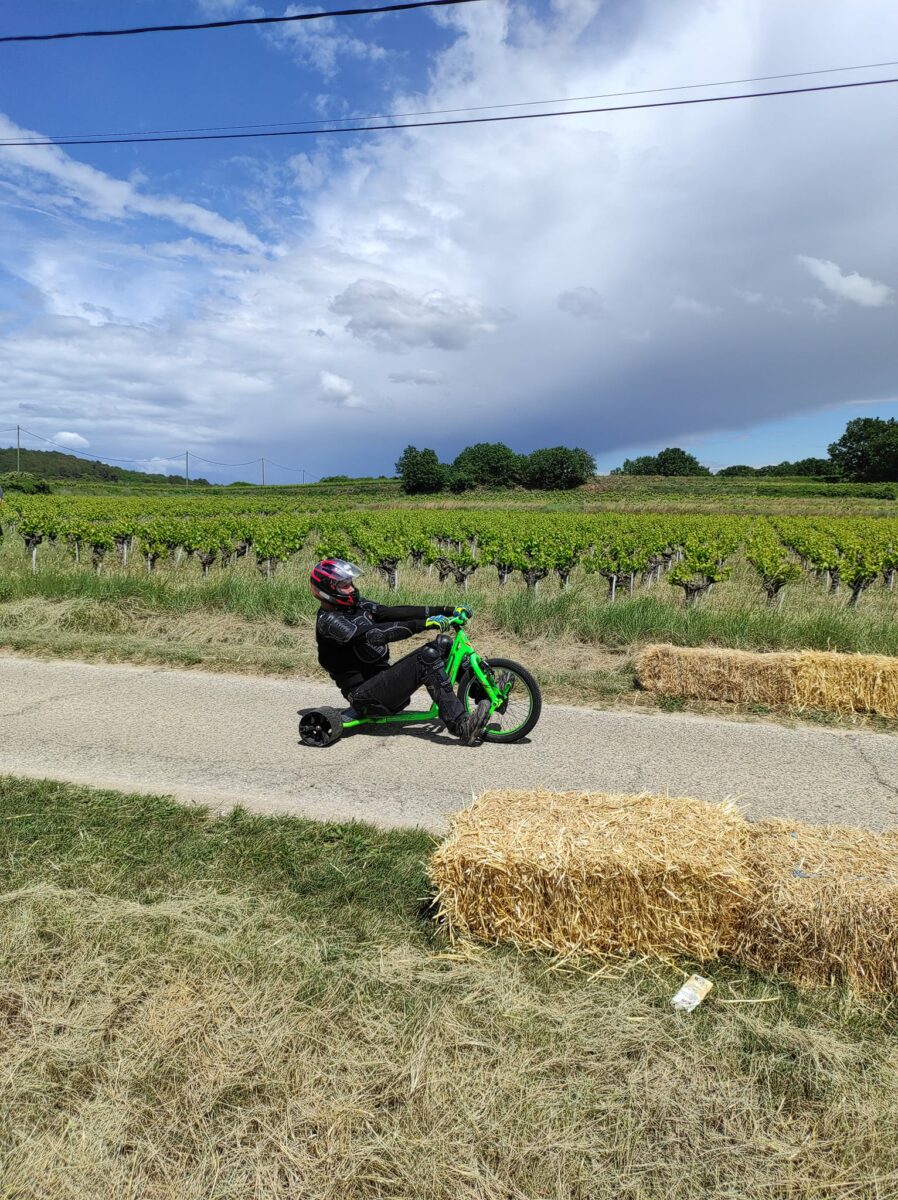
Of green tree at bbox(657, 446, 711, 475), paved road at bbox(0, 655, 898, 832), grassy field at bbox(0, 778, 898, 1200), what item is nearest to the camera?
grassy field at bbox(0, 778, 898, 1200)

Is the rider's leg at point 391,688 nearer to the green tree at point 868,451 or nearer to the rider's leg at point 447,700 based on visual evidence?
the rider's leg at point 447,700

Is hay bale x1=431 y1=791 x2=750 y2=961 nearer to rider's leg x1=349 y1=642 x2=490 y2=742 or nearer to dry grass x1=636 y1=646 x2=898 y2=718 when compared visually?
rider's leg x1=349 y1=642 x2=490 y2=742

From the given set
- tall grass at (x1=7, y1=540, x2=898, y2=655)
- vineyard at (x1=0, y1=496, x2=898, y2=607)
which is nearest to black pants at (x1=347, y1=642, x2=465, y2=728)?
tall grass at (x1=7, y1=540, x2=898, y2=655)

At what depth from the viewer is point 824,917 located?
295 cm

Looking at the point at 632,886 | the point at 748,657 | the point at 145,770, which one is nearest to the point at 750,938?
the point at 632,886

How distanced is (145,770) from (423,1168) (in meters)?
3.70

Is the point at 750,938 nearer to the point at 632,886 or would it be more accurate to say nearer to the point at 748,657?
the point at 632,886

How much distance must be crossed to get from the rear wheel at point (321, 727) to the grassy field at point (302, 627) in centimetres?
235

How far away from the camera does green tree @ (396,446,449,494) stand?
289 ft

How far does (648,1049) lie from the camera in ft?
8.72

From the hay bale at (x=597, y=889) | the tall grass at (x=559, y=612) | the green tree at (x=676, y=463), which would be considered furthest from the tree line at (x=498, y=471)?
the hay bale at (x=597, y=889)

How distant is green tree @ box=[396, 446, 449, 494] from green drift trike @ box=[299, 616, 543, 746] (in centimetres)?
8201

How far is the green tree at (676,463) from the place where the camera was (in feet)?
401

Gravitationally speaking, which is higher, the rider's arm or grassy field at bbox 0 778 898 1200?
the rider's arm
